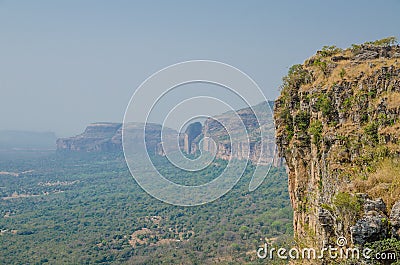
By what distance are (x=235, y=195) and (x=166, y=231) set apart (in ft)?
37.4

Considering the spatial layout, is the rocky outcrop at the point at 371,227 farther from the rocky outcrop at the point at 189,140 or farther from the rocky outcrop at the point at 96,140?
the rocky outcrop at the point at 96,140

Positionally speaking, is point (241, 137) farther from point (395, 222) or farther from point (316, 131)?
point (395, 222)

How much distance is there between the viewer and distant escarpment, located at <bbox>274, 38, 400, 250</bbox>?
653 cm

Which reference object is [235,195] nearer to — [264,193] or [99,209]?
[264,193]

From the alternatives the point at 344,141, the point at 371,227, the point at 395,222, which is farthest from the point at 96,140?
the point at 395,222

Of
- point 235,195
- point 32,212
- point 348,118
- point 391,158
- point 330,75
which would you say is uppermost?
point 330,75

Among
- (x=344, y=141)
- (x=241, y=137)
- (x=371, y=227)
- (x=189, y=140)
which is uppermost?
(x=241, y=137)

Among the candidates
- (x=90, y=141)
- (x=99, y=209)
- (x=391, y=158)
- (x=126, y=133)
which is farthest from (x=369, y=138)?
(x=90, y=141)

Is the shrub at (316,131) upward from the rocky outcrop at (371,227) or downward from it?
upward

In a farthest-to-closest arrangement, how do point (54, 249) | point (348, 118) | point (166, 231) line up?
point (166, 231)
point (54, 249)
point (348, 118)

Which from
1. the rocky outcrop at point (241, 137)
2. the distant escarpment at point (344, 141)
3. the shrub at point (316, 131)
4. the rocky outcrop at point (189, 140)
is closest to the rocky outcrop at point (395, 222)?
the distant escarpment at point (344, 141)

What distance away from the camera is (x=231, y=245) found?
31.1 metres

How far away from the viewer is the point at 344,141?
8.41 meters

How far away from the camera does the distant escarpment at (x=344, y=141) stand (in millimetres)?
6531
